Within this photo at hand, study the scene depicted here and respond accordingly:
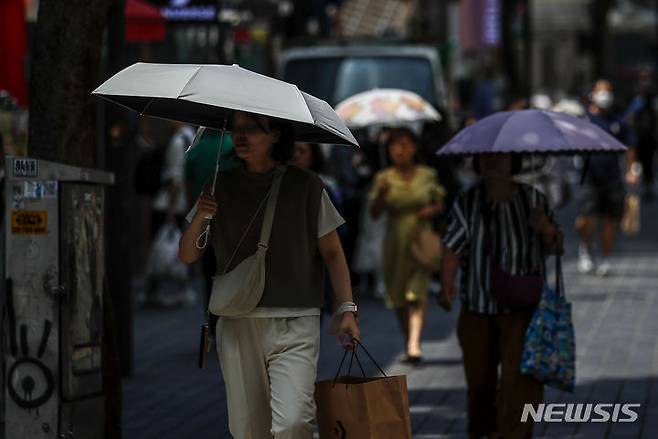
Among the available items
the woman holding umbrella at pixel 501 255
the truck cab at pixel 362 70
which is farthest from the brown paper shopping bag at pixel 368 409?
the truck cab at pixel 362 70

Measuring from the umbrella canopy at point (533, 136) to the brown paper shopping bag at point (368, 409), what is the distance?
215cm

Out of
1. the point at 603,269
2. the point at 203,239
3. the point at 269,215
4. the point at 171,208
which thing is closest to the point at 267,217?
the point at 269,215

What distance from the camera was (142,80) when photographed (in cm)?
629

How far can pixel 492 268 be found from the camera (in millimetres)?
8227

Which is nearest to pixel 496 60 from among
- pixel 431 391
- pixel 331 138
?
pixel 431 391

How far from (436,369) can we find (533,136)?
389cm

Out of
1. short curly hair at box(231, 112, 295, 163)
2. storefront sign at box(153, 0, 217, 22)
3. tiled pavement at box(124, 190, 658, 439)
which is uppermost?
storefront sign at box(153, 0, 217, 22)

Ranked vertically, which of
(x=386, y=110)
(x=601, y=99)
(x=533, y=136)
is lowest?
(x=533, y=136)

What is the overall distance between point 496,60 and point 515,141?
49291mm

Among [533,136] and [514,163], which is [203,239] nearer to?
[533,136]

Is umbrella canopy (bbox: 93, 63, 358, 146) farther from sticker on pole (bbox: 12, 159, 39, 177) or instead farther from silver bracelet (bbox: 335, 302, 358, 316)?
sticker on pole (bbox: 12, 159, 39, 177)

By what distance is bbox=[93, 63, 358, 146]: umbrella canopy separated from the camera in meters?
6.08

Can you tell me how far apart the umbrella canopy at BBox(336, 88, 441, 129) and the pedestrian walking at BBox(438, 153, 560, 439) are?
→ 6.26 metres

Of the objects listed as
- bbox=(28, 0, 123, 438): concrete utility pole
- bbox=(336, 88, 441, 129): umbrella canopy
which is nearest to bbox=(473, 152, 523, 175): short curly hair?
bbox=(28, 0, 123, 438): concrete utility pole
